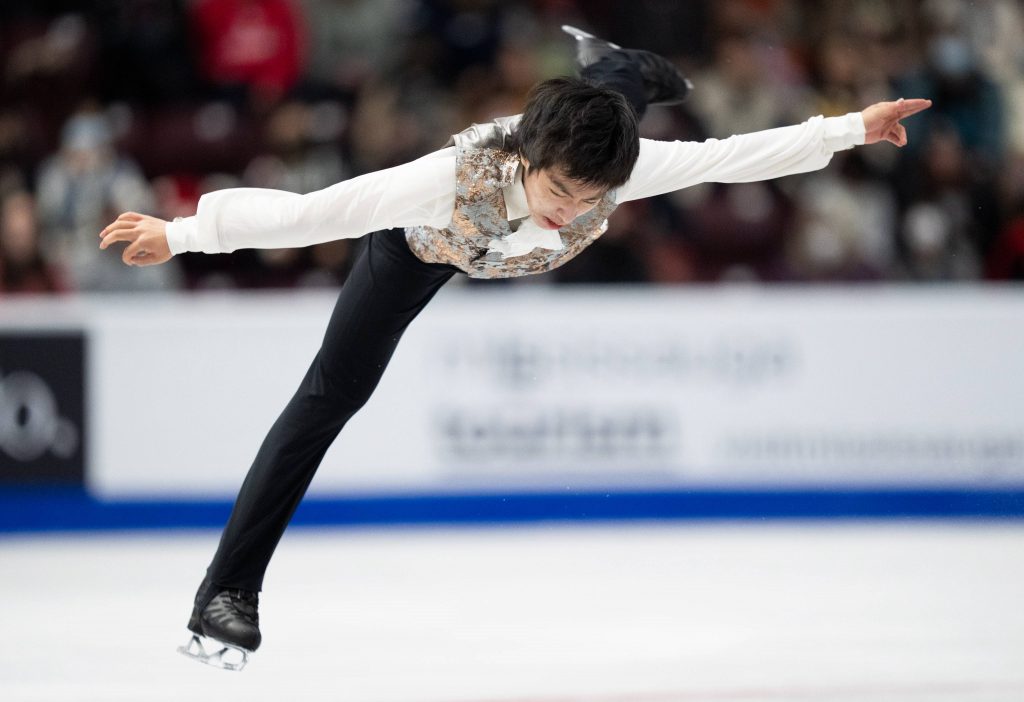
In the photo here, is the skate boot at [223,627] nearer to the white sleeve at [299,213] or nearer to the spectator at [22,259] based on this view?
the white sleeve at [299,213]

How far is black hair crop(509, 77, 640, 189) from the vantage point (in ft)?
10.4

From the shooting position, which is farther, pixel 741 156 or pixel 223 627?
pixel 223 627

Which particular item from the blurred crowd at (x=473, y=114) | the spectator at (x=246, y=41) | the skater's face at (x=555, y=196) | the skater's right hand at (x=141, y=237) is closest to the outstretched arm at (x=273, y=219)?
the skater's right hand at (x=141, y=237)

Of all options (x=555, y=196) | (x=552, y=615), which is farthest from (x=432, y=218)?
(x=552, y=615)

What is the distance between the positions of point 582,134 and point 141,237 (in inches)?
41.5

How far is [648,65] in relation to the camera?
4215 millimetres

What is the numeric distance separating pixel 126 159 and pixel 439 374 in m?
2.55

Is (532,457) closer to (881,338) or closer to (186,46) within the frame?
(881,338)

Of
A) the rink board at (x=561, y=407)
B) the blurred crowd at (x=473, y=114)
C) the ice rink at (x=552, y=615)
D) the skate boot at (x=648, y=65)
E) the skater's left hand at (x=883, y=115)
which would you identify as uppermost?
the blurred crowd at (x=473, y=114)

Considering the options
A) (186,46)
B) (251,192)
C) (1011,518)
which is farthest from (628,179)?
(186,46)

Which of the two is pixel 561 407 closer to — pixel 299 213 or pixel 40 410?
pixel 40 410

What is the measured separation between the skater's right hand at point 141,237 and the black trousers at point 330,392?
654 millimetres

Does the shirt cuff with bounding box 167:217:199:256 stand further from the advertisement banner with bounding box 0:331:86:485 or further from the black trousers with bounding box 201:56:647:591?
the advertisement banner with bounding box 0:331:86:485

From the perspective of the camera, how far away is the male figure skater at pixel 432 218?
320 centimetres
